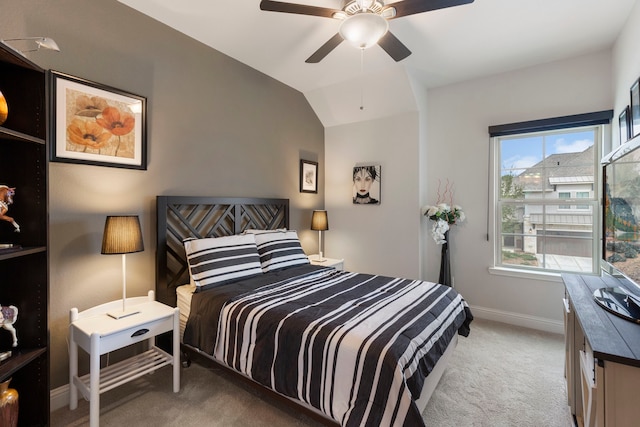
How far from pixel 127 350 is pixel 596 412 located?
2.87 m

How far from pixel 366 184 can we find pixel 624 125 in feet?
8.20

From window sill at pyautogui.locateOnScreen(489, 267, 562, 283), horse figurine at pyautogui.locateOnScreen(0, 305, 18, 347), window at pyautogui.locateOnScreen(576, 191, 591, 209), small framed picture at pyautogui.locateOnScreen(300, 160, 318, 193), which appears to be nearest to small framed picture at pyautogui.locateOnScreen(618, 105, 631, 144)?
window at pyautogui.locateOnScreen(576, 191, 591, 209)

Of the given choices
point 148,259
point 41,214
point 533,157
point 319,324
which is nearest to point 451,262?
point 533,157

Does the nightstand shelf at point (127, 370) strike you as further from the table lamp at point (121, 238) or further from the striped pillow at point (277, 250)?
the striped pillow at point (277, 250)

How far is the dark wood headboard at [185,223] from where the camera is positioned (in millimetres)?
2484

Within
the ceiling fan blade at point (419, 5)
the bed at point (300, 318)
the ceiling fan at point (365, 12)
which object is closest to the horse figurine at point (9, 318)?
the bed at point (300, 318)

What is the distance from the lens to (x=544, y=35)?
105 inches

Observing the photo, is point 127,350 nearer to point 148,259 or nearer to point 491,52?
point 148,259

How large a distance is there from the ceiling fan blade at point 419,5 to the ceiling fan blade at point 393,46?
186mm

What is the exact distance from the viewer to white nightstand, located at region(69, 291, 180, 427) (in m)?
1.69

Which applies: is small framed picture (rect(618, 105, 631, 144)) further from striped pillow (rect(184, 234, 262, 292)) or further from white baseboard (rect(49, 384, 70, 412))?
white baseboard (rect(49, 384, 70, 412))

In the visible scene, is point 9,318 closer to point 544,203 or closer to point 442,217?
point 442,217

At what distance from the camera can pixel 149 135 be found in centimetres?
247

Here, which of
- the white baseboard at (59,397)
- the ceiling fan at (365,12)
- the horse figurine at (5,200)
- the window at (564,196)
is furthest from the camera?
the window at (564,196)
